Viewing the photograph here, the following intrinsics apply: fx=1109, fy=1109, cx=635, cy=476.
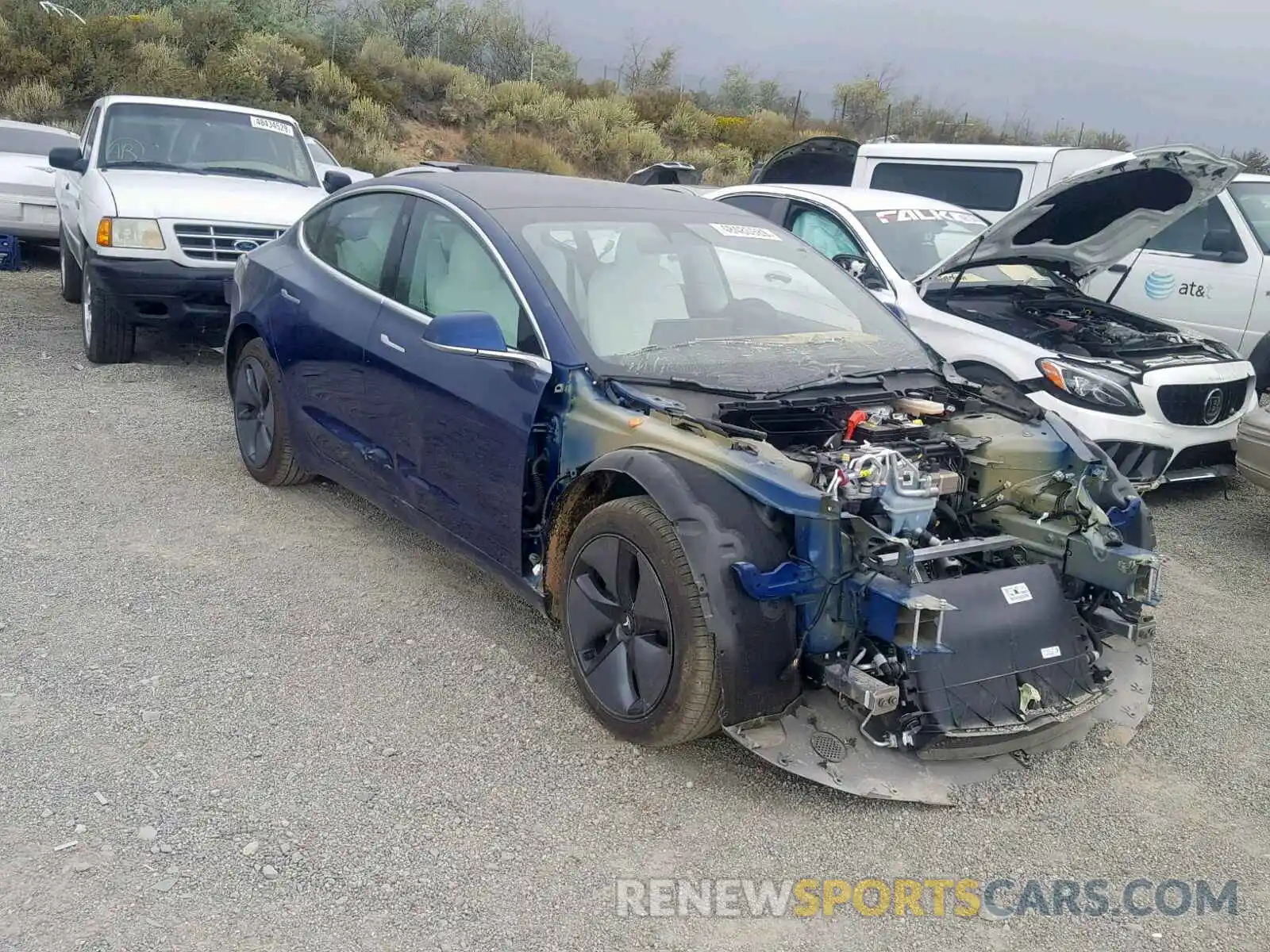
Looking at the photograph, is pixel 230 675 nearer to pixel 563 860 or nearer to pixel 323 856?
pixel 323 856

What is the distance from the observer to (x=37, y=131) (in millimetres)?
12867

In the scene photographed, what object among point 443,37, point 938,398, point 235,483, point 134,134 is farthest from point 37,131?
point 443,37

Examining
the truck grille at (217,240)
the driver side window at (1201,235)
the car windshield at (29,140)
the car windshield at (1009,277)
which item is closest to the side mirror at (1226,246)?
the driver side window at (1201,235)

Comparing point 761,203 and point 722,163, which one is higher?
point 761,203

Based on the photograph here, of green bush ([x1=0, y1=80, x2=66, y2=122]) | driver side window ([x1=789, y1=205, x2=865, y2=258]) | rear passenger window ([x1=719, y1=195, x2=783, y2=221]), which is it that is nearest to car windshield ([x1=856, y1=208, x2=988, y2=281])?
driver side window ([x1=789, y1=205, x2=865, y2=258])

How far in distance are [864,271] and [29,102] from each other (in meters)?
17.7

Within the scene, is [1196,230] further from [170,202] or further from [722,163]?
[722,163]

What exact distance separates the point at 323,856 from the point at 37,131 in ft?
41.5

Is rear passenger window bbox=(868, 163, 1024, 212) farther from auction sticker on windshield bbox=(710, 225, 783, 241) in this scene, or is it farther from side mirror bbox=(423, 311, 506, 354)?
side mirror bbox=(423, 311, 506, 354)

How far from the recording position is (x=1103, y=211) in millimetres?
6230

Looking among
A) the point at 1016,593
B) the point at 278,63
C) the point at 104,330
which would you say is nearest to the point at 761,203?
the point at 104,330

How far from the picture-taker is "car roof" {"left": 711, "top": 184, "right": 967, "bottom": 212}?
7.56 m

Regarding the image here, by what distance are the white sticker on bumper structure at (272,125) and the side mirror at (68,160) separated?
1.41m

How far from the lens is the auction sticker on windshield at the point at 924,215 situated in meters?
7.47
